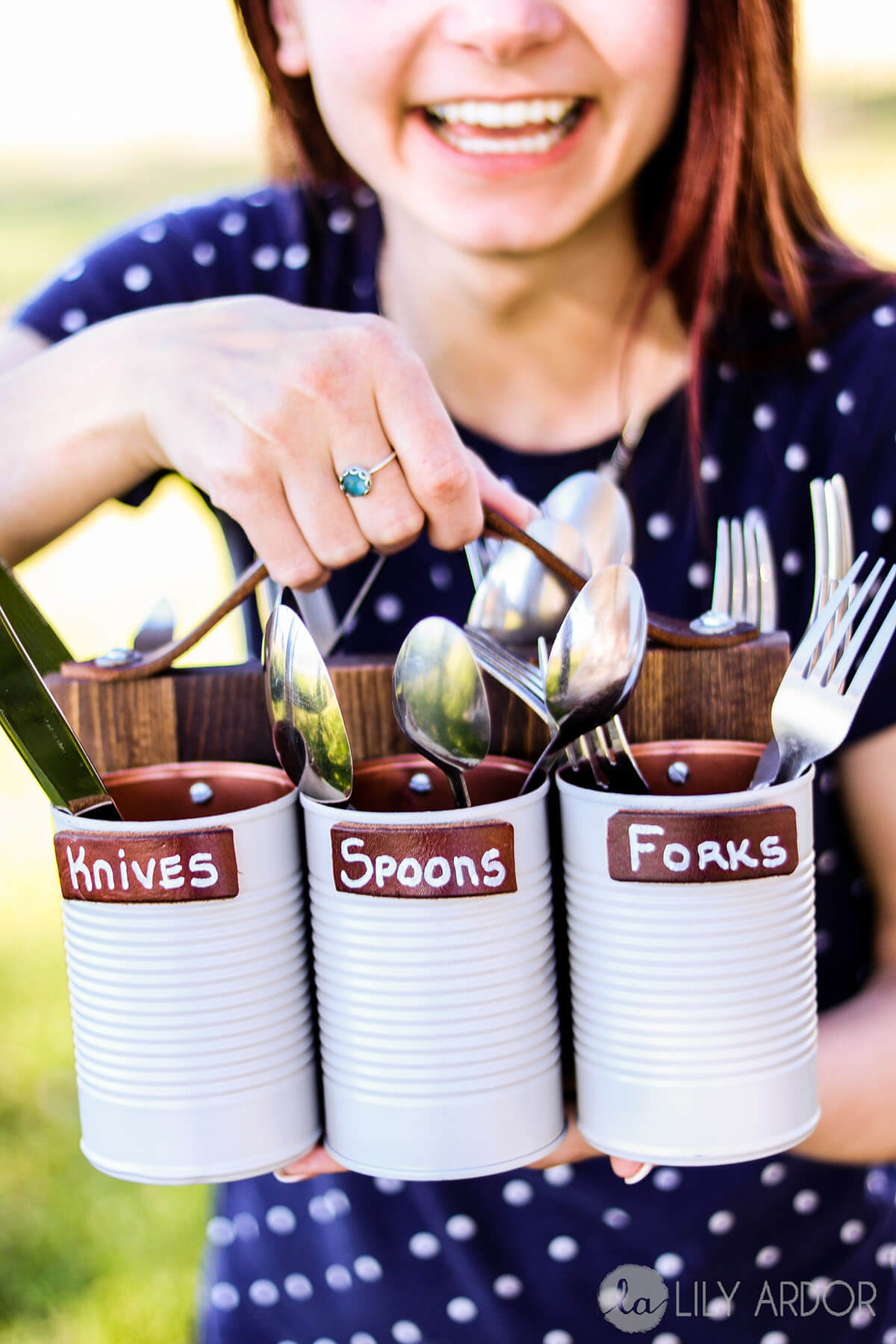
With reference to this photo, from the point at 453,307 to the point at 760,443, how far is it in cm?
27

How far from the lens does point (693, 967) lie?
0.55m

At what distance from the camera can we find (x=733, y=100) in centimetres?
95

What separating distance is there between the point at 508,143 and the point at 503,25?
0.25 ft

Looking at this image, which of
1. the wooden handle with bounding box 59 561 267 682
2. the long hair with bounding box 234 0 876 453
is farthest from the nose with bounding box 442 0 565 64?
the wooden handle with bounding box 59 561 267 682

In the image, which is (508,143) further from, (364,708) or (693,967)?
(693,967)

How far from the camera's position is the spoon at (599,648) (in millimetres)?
Answer: 540

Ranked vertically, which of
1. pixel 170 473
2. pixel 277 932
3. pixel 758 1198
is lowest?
pixel 758 1198

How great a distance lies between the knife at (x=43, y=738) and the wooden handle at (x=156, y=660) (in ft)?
0.23

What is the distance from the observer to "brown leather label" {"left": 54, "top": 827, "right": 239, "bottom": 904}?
54 cm

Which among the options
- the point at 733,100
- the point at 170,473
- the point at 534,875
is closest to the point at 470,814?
the point at 534,875

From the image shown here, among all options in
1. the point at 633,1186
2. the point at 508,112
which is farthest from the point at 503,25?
the point at 633,1186

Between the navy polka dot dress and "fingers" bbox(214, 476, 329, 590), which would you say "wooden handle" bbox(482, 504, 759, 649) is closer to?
"fingers" bbox(214, 476, 329, 590)

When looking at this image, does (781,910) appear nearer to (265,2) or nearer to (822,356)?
(822,356)

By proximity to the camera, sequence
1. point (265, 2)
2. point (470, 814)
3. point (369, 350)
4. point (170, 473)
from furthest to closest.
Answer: point (265, 2)
point (170, 473)
point (369, 350)
point (470, 814)
